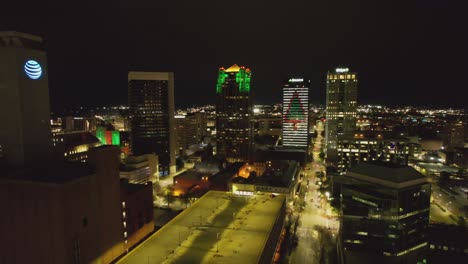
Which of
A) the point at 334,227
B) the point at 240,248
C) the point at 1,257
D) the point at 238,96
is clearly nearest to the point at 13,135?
the point at 1,257

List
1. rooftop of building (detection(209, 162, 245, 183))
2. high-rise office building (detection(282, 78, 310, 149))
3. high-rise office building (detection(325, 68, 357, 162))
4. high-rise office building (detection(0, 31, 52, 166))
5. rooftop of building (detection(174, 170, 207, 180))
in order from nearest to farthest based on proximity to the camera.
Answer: high-rise office building (detection(0, 31, 52, 166)) → rooftop of building (detection(209, 162, 245, 183)) → rooftop of building (detection(174, 170, 207, 180)) → high-rise office building (detection(325, 68, 357, 162)) → high-rise office building (detection(282, 78, 310, 149))

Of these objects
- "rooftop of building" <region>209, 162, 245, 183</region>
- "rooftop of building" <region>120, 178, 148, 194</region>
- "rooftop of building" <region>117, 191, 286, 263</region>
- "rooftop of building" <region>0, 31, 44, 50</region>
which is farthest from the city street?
"rooftop of building" <region>0, 31, 44, 50</region>

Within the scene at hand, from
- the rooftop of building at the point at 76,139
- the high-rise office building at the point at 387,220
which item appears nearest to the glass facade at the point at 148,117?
the rooftop of building at the point at 76,139

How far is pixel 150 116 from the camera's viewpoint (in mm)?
81062

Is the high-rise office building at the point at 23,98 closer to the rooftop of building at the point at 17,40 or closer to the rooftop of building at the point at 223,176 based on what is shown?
the rooftop of building at the point at 17,40

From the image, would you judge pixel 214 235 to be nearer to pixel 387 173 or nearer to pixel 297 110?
pixel 387 173

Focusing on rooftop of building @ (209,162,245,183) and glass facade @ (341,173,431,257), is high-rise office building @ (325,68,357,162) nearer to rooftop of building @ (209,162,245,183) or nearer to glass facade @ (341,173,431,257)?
rooftop of building @ (209,162,245,183)

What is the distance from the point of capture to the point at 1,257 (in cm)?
1933

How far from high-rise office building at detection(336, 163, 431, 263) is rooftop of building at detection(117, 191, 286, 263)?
12.8 m

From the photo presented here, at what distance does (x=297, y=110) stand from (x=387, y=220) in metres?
70.1

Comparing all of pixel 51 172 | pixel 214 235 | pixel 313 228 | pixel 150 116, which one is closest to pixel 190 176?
pixel 313 228

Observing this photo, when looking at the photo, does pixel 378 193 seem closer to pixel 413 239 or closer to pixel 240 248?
pixel 413 239

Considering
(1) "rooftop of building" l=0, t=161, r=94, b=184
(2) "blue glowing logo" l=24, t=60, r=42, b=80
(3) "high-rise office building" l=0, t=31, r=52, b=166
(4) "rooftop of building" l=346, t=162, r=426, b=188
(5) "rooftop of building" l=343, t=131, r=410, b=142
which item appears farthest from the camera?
(5) "rooftop of building" l=343, t=131, r=410, b=142

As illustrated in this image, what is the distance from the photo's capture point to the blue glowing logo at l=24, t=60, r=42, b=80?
64.8ft
